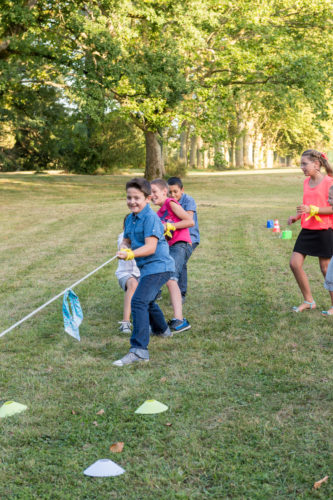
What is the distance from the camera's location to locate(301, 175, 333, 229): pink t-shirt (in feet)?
19.8

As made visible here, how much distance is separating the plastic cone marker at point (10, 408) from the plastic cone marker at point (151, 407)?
31.0 inches

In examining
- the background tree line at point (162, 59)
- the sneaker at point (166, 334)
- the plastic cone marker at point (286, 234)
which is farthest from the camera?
the background tree line at point (162, 59)

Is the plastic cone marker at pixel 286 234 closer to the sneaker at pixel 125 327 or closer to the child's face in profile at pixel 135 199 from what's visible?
the sneaker at pixel 125 327

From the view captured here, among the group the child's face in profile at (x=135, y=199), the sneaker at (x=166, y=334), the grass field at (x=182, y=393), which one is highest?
the child's face in profile at (x=135, y=199)

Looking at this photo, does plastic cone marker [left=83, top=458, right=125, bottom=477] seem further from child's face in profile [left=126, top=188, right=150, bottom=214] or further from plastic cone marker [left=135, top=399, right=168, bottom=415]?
child's face in profile [left=126, top=188, right=150, bottom=214]

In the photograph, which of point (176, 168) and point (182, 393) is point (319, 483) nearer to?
point (182, 393)

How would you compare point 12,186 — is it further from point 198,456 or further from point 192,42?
point 198,456

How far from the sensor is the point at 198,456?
3.18m

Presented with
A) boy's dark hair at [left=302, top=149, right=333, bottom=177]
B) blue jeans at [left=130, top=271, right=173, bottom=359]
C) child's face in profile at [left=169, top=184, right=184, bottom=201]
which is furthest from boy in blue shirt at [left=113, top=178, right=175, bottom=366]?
boy's dark hair at [left=302, top=149, right=333, bottom=177]

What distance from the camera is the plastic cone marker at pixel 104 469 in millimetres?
3008

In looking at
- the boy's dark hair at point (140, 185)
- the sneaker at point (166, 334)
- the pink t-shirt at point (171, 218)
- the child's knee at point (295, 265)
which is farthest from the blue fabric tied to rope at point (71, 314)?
the child's knee at point (295, 265)

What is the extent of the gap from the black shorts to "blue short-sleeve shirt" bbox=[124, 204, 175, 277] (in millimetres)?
1847

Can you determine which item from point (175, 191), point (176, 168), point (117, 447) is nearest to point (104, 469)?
point (117, 447)

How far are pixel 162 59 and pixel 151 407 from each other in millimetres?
18366
